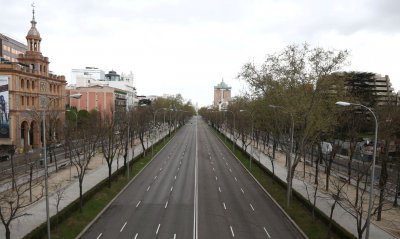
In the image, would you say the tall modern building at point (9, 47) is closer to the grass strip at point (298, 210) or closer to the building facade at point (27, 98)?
the building facade at point (27, 98)

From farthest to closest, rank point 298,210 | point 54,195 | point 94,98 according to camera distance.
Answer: point 94,98
point 54,195
point 298,210

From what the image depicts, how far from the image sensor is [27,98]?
6619 centimetres

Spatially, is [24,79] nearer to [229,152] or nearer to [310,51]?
[229,152]

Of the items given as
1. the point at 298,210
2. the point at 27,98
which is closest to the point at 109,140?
the point at 298,210

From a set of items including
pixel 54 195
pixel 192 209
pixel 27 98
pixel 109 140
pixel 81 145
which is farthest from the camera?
pixel 27 98

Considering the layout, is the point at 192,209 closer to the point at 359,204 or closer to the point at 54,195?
the point at 54,195

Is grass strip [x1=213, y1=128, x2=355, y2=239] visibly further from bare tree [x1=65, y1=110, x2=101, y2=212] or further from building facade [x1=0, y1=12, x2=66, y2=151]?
building facade [x1=0, y1=12, x2=66, y2=151]

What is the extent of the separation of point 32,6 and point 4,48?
5330 cm

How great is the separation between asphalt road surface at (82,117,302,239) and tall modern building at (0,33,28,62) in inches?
3423

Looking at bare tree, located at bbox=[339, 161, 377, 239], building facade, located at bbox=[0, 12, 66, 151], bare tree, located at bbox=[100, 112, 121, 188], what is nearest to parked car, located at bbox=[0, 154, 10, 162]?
building facade, located at bbox=[0, 12, 66, 151]

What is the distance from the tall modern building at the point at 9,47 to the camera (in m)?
111

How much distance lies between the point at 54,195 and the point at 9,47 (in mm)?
100481

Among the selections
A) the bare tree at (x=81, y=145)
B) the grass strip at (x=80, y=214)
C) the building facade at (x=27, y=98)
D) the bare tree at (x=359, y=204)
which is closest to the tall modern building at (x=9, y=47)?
the building facade at (x=27, y=98)

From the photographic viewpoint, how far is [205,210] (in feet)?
102
